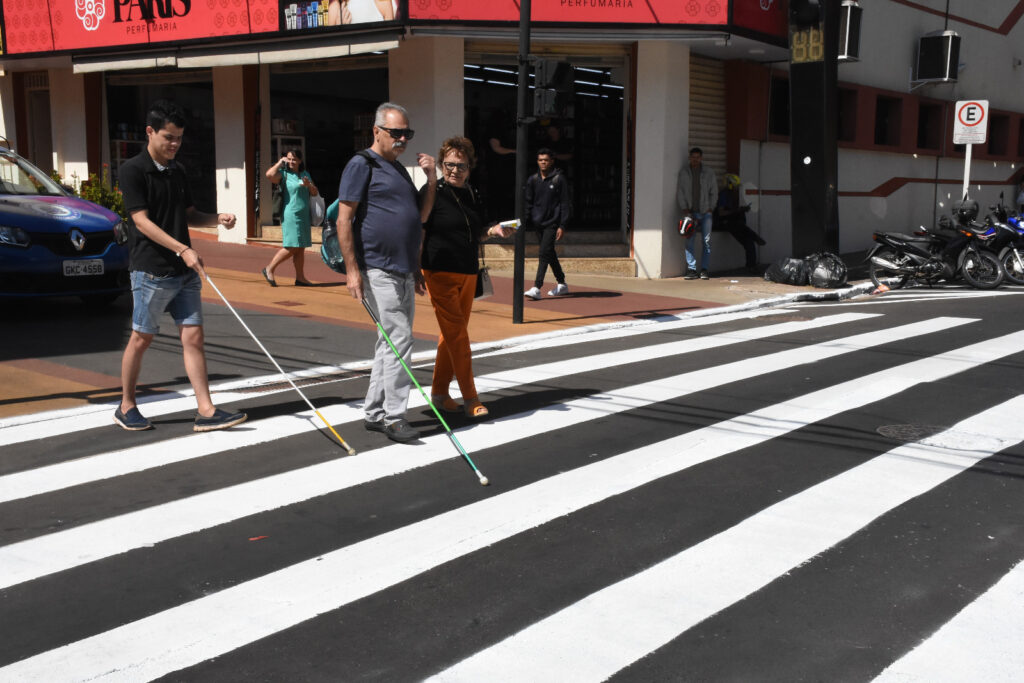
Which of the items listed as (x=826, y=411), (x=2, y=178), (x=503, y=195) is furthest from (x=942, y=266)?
(x=2, y=178)

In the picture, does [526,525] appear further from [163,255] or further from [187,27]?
[187,27]

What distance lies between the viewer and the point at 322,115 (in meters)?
19.6

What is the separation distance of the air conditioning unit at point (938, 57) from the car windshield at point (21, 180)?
19.2m

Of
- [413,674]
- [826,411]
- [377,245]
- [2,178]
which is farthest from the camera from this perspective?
[2,178]

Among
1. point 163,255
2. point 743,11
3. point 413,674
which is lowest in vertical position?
point 413,674

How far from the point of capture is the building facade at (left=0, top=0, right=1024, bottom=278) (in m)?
16.5

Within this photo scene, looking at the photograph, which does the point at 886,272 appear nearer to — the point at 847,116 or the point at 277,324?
the point at 847,116

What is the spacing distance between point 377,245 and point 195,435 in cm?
175

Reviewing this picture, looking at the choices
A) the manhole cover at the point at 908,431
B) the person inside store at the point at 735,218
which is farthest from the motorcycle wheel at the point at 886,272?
the manhole cover at the point at 908,431

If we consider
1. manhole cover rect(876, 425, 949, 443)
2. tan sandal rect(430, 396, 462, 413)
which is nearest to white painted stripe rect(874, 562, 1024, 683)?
manhole cover rect(876, 425, 949, 443)

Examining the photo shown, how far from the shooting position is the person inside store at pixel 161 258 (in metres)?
6.35

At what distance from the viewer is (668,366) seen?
9.20 m

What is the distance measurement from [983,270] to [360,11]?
10.8m

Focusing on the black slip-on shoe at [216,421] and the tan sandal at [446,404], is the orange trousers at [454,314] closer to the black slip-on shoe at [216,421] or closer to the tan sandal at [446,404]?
the tan sandal at [446,404]
